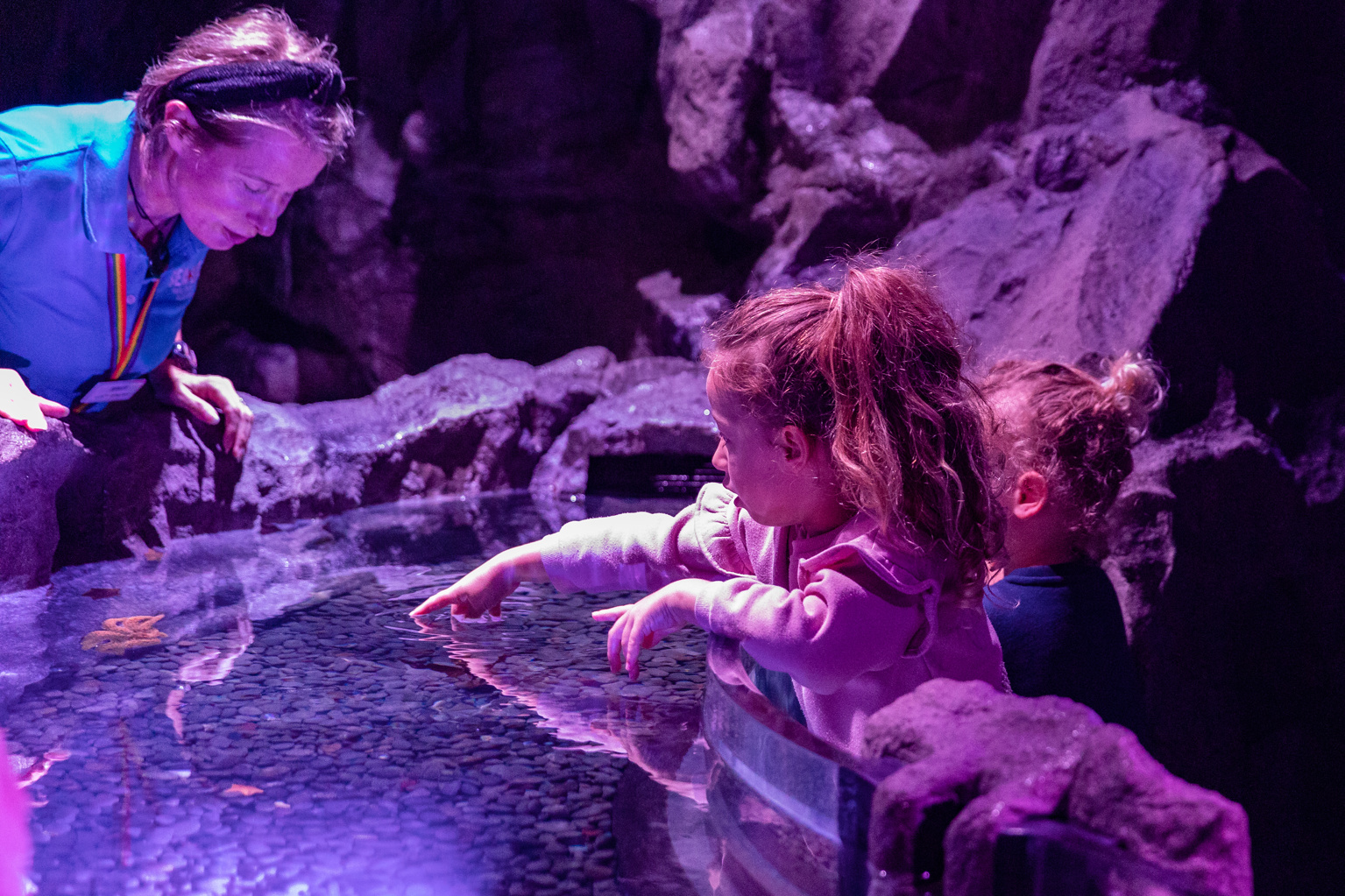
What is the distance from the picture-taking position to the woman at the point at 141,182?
2.37m

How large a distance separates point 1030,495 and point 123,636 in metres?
1.70

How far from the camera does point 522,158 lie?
6828mm

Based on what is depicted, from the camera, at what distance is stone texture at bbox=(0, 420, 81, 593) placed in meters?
2.21

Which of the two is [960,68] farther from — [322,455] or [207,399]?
[207,399]

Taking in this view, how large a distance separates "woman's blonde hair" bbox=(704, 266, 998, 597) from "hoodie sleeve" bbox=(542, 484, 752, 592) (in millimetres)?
330

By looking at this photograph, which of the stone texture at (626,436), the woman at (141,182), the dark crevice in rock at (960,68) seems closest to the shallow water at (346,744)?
the woman at (141,182)

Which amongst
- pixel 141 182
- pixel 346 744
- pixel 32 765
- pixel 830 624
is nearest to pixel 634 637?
pixel 830 624

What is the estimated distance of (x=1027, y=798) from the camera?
0.87 meters

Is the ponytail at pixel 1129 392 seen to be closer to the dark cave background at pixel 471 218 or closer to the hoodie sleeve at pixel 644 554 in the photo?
the hoodie sleeve at pixel 644 554

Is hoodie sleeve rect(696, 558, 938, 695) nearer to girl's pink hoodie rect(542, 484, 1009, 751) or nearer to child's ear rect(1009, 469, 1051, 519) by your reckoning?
girl's pink hoodie rect(542, 484, 1009, 751)

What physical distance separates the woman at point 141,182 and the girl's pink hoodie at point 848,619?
5.06 ft

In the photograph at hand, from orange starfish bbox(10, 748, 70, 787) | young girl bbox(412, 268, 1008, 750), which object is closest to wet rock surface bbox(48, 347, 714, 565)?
orange starfish bbox(10, 748, 70, 787)

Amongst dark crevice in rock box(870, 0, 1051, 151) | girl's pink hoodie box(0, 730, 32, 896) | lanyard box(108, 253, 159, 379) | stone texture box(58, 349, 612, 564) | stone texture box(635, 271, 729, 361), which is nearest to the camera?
girl's pink hoodie box(0, 730, 32, 896)

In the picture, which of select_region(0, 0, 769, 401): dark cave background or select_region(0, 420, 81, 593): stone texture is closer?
select_region(0, 420, 81, 593): stone texture
